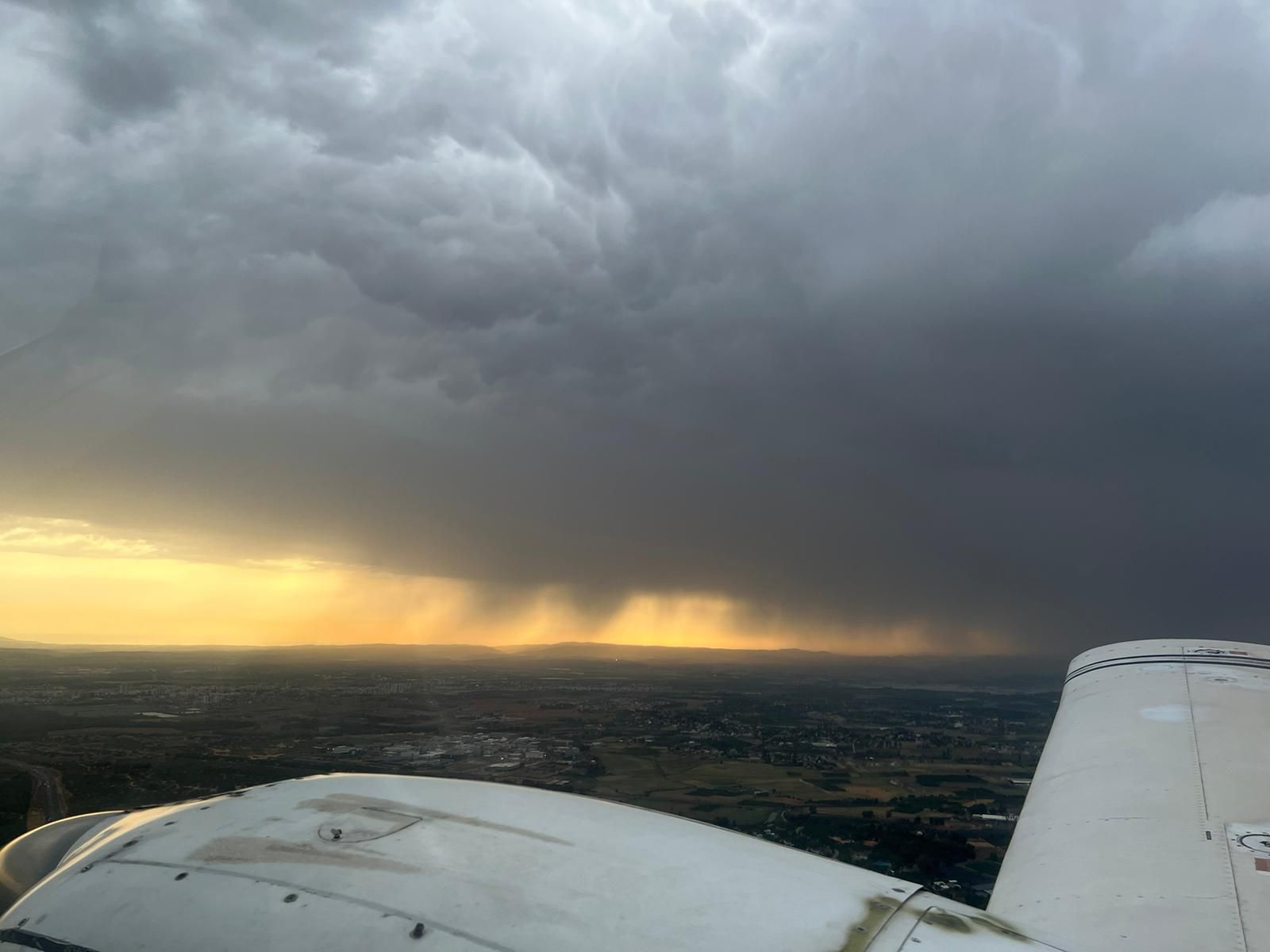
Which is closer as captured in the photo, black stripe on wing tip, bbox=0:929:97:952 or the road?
black stripe on wing tip, bbox=0:929:97:952

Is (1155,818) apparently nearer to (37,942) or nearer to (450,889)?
(450,889)

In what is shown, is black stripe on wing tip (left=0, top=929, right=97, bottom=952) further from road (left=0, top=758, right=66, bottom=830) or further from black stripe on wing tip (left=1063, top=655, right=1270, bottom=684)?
black stripe on wing tip (left=1063, top=655, right=1270, bottom=684)

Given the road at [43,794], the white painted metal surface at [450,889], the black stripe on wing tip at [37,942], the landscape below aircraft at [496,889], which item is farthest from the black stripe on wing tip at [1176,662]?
the road at [43,794]

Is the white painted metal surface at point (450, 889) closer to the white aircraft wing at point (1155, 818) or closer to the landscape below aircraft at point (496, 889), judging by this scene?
the landscape below aircraft at point (496, 889)

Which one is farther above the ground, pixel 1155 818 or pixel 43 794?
pixel 1155 818

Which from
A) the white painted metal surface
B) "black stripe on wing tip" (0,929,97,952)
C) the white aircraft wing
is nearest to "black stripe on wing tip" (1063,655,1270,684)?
the white aircraft wing

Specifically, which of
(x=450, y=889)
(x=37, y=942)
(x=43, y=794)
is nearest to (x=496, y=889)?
(x=450, y=889)

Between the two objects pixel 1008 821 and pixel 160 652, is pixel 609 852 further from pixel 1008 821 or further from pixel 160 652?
pixel 160 652
